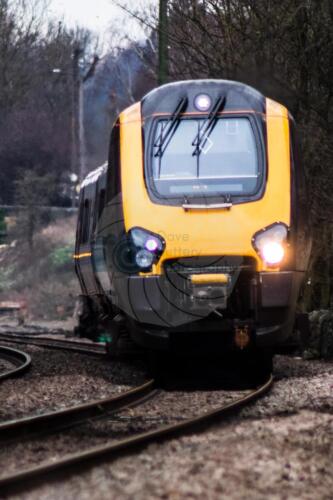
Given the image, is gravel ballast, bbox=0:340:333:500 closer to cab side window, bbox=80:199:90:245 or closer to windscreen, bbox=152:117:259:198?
windscreen, bbox=152:117:259:198

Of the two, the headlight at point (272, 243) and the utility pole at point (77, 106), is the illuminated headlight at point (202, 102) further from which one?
the utility pole at point (77, 106)

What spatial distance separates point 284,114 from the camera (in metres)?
10.6

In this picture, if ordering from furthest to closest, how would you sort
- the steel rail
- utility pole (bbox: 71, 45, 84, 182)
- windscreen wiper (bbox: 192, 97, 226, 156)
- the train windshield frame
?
1. utility pole (bbox: 71, 45, 84, 182)
2. windscreen wiper (bbox: 192, 97, 226, 156)
3. the train windshield frame
4. the steel rail

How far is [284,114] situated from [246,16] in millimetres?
6777

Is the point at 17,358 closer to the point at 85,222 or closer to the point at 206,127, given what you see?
the point at 85,222

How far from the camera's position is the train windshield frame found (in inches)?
400

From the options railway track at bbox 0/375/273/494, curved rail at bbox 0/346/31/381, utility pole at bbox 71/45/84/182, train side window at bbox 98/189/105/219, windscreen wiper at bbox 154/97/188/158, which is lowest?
curved rail at bbox 0/346/31/381

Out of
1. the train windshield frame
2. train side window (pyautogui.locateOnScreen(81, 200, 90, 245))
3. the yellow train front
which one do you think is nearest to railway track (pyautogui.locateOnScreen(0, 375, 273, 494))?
the yellow train front

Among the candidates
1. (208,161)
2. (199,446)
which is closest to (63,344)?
(208,161)

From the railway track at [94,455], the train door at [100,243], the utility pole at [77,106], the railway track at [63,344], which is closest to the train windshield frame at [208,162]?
the train door at [100,243]

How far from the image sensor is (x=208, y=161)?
10.4 metres

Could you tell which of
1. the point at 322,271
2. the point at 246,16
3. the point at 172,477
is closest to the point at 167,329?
the point at 172,477

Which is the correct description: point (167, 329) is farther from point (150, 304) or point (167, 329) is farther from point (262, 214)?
point (262, 214)

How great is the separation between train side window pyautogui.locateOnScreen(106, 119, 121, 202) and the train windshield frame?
0.36m
